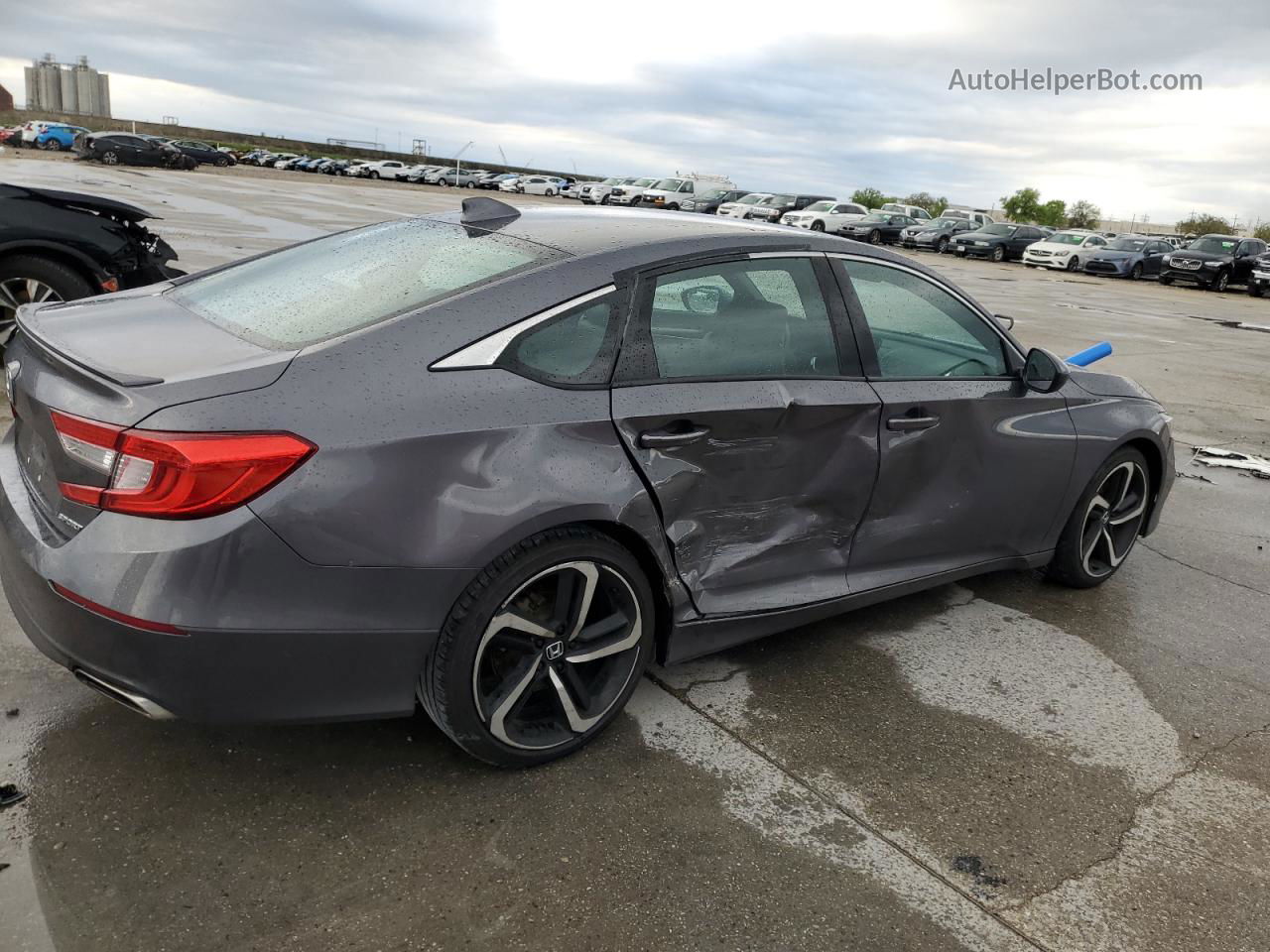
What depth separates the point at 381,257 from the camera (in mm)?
3189

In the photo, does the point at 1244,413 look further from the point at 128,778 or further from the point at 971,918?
the point at 128,778

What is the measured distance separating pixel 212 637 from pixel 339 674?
1.04ft

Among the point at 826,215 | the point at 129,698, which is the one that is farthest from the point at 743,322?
the point at 826,215

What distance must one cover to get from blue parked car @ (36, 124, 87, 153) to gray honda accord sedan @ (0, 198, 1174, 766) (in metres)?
66.1

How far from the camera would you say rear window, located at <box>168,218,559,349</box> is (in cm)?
273

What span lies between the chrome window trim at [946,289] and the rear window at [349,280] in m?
1.13

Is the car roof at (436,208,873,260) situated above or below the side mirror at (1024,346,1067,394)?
above

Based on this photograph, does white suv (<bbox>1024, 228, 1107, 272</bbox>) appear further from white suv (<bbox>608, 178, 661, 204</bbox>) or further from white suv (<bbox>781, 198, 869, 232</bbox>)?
white suv (<bbox>608, 178, 661, 204</bbox>)

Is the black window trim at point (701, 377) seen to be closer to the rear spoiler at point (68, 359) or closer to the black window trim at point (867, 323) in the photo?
the black window trim at point (867, 323)

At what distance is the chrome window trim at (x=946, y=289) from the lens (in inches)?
138

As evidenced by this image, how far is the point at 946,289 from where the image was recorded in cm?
384

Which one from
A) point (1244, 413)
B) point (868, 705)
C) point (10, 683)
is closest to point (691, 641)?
point (868, 705)

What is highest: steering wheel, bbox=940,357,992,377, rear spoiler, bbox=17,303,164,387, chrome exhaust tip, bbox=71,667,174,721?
steering wheel, bbox=940,357,992,377


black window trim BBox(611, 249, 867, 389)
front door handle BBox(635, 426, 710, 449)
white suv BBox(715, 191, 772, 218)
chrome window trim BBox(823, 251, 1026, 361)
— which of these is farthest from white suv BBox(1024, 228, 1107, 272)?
front door handle BBox(635, 426, 710, 449)
